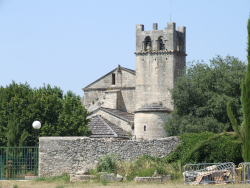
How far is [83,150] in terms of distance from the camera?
27.7 meters

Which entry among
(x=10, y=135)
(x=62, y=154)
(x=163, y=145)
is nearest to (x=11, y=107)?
(x=10, y=135)

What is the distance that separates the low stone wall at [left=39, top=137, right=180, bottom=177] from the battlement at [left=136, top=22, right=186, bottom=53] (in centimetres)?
3245

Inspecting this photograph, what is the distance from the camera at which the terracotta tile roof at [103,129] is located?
2030 inches

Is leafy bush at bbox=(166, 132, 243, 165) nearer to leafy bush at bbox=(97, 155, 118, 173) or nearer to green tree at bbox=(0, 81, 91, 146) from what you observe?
leafy bush at bbox=(97, 155, 118, 173)

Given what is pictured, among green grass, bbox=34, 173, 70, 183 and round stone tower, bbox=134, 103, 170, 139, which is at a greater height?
round stone tower, bbox=134, 103, 170, 139

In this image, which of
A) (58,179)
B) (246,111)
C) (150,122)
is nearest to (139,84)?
(150,122)

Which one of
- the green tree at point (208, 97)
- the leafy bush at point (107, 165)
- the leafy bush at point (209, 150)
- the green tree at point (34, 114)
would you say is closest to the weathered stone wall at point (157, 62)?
the green tree at point (208, 97)

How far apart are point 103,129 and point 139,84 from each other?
9940 mm

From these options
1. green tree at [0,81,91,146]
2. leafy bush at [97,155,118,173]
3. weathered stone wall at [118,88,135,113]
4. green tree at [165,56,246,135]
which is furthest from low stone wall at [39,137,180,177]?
weathered stone wall at [118,88,135,113]

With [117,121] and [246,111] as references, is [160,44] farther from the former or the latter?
[246,111]

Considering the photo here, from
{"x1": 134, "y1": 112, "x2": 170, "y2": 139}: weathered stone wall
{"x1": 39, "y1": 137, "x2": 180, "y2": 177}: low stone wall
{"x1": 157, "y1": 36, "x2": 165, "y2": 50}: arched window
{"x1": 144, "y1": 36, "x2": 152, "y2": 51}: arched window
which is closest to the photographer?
{"x1": 39, "y1": 137, "x2": 180, "y2": 177}: low stone wall

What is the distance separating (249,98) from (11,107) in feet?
62.7

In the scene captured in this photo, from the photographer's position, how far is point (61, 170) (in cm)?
2778

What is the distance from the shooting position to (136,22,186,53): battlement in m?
59.3
